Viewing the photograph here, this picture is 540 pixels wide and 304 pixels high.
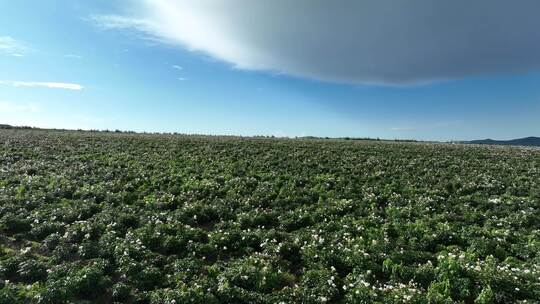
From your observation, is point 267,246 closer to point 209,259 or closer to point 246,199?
point 209,259

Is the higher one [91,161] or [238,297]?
[91,161]

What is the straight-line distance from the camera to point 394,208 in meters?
19.1

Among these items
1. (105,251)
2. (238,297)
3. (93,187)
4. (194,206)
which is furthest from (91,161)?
(238,297)

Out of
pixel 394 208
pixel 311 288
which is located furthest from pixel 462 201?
pixel 311 288

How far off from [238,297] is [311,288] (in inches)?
82.7

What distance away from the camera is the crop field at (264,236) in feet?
36.2

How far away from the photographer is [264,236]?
15.3 metres

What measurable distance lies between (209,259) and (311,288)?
13.7 feet

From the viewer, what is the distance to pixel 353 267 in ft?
41.5

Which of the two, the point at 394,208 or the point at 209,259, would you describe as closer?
the point at 209,259

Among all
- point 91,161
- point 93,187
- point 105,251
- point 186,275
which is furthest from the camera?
point 91,161

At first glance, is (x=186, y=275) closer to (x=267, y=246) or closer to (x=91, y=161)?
(x=267, y=246)

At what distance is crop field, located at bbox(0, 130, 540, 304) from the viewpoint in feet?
36.2

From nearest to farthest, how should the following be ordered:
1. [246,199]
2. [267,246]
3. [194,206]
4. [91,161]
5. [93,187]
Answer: [267,246], [194,206], [246,199], [93,187], [91,161]
